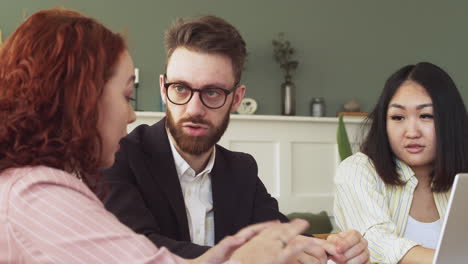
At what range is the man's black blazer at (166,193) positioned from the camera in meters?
1.37

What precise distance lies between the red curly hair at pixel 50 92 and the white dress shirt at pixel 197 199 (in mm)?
796

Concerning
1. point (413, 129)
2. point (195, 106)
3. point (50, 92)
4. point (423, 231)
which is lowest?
point (423, 231)

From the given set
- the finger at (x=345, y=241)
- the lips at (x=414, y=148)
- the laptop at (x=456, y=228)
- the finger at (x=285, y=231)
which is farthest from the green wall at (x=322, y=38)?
the finger at (x=285, y=231)

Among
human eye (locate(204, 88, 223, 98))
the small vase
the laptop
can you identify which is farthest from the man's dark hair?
the small vase

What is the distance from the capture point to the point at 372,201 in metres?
1.72

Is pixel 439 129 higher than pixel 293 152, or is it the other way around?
pixel 439 129

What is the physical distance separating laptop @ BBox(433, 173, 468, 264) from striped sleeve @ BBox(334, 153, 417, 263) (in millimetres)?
412

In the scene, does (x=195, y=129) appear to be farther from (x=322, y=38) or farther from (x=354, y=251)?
(x=322, y=38)

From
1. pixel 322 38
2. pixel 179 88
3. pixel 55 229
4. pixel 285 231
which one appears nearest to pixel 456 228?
pixel 285 231

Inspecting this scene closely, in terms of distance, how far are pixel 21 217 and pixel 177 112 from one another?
91cm

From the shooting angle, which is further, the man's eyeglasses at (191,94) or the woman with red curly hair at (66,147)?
the man's eyeglasses at (191,94)

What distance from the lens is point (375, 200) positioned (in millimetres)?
1743

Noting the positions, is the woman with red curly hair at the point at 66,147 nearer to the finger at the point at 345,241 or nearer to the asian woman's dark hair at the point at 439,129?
the finger at the point at 345,241

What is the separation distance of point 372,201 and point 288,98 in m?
2.93
